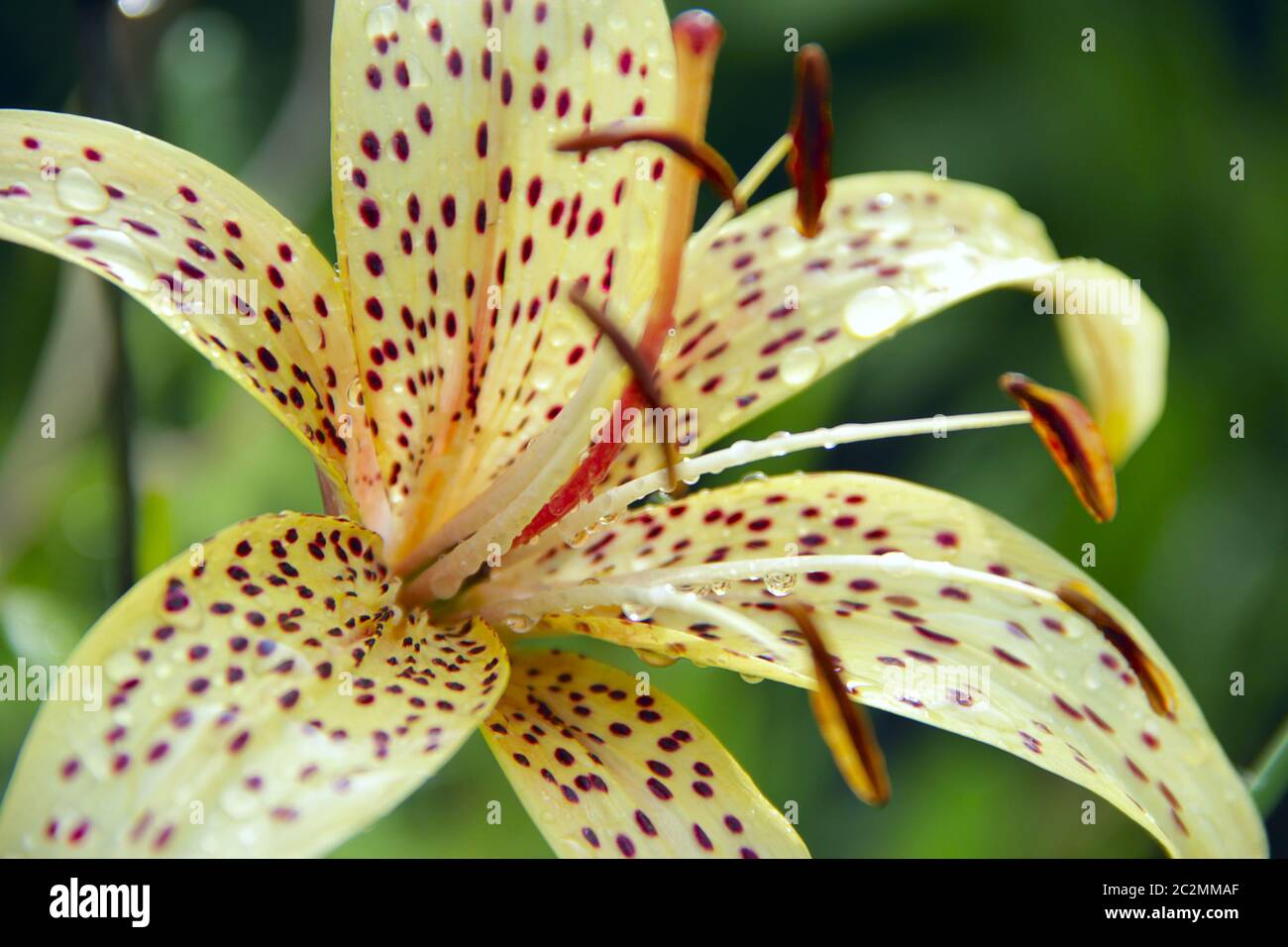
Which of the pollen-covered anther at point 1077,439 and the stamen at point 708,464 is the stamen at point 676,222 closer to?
the stamen at point 708,464

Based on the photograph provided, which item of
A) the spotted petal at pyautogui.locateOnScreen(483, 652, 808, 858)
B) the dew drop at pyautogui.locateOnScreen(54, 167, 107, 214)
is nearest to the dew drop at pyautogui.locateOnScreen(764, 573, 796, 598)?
the spotted petal at pyautogui.locateOnScreen(483, 652, 808, 858)

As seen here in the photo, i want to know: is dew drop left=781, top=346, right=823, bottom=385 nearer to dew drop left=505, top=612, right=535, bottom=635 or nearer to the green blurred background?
dew drop left=505, top=612, right=535, bottom=635

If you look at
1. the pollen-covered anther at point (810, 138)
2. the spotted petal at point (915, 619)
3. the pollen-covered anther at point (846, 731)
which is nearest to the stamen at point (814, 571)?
the spotted petal at point (915, 619)

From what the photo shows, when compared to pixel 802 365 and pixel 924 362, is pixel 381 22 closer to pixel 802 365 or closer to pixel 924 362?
pixel 802 365

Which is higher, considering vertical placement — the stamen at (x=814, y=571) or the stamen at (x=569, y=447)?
the stamen at (x=569, y=447)

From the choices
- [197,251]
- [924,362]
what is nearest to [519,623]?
[197,251]

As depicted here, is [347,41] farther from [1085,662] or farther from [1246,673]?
[1246,673]
